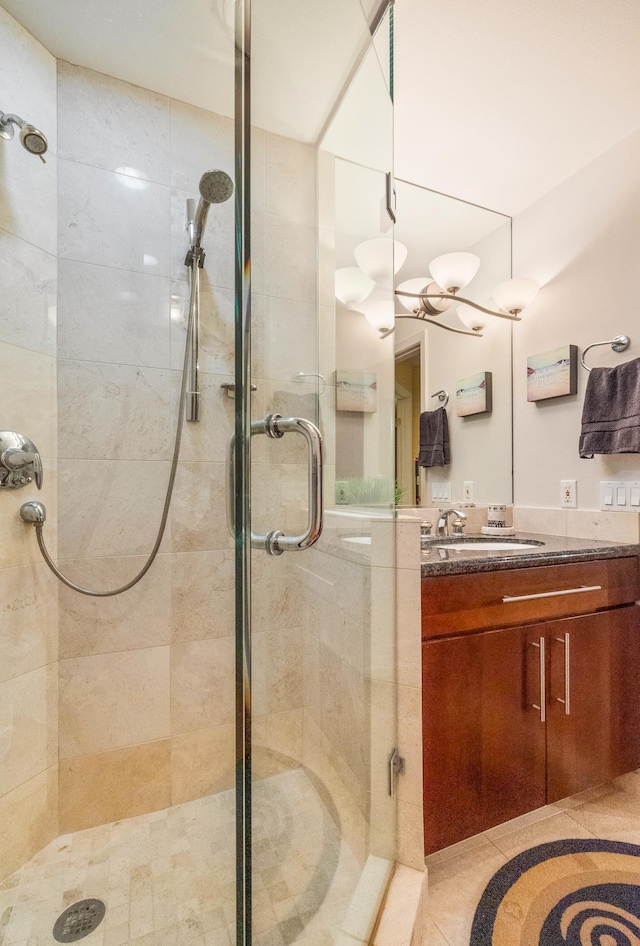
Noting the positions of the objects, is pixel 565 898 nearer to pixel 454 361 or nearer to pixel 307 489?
pixel 307 489

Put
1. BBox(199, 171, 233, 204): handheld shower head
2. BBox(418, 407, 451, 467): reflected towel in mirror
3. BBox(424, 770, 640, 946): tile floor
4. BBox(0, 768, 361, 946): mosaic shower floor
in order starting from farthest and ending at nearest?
BBox(418, 407, 451, 467): reflected towel in mirror → BBox(199, 171, 233, 204): handheld shower head → BBox(424, 770, 640, 946): tile floor → BBox(0, 768, 361, 946): mosaic shower floor

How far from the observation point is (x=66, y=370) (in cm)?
121

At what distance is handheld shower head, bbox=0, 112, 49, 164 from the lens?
3.40ft

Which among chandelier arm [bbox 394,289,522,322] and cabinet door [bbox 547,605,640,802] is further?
chandelier arm [bbox 394,289,522,322]

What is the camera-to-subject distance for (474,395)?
1.91m

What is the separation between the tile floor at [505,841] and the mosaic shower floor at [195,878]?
296mm

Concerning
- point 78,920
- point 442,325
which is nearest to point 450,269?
point 442,325

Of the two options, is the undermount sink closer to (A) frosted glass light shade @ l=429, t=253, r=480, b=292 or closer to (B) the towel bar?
(B) the towel bar

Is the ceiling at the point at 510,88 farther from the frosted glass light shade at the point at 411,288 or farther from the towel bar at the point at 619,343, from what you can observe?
the towel bar at the point at 619,343

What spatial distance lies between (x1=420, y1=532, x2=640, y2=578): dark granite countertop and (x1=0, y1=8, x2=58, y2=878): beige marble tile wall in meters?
1.07

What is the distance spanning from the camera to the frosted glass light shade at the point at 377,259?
135cm

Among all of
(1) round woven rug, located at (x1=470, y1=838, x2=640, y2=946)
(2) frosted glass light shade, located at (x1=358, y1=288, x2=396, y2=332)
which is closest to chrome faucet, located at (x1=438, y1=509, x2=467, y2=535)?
(2) frosted glass light shade, located at (x1=358, y1=288, x2=396, y2=332)

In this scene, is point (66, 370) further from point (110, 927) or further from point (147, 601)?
point (110, 927)

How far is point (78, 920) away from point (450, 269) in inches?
91.0
